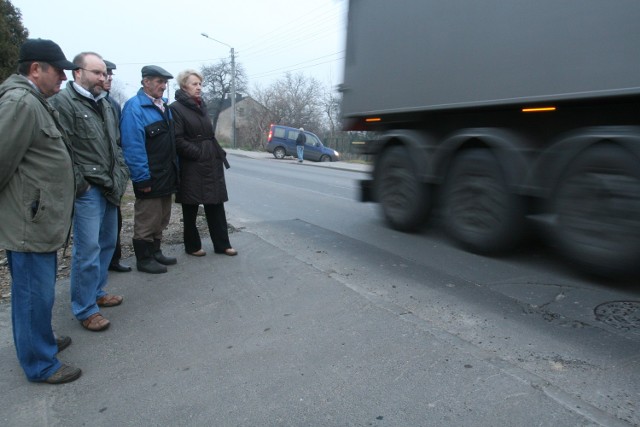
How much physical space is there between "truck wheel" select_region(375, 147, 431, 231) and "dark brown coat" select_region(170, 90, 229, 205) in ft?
7.68

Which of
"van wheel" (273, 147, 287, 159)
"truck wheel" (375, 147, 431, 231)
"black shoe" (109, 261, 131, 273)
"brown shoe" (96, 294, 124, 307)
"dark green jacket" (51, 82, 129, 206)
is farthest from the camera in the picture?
"van wheel" (273, 147, 287, 159)

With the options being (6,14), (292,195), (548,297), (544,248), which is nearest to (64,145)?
(548,297)

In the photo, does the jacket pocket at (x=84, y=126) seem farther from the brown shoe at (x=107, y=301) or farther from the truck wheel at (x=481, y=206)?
the truck wheel at (x=481, y=206)

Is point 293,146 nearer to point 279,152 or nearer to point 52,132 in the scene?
point 279,152

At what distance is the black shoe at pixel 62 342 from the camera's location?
3.29 meters

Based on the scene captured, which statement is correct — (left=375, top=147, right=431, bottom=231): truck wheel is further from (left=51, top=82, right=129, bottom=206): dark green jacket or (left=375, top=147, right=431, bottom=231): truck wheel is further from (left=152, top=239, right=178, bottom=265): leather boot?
(left=51, top=82, right=129, bottom=206): dark green jacket

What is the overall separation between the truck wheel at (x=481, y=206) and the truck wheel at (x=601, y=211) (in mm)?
558

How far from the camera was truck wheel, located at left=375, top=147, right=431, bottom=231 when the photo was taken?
6.03 metres

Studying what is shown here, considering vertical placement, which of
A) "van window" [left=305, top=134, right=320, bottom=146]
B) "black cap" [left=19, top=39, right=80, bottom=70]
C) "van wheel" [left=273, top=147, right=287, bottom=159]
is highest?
"black cap" [left=19, top=39, right=80, bottom=70]

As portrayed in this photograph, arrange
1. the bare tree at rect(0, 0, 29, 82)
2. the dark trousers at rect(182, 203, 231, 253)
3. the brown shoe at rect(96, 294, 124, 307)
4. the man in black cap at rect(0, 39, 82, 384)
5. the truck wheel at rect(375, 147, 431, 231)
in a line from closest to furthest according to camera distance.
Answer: the man in black cap at rect(0, 39, 82, 384) → the brown shoe at rect(96, 294, 124, 307) → the dark trousers at rect(182, 203, 231, 253) → the truck wheel at rect(375, 147, 431, 231) → the bare tree at rect(0, 0, 29, 82)

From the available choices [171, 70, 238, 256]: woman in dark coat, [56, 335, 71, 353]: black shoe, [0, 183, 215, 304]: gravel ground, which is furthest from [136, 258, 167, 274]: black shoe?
[56, 335, 71, 353]: black shoe

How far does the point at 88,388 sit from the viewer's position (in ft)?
9.42

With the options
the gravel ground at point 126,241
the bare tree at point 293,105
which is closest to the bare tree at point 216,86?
the bare tree at point 293,105

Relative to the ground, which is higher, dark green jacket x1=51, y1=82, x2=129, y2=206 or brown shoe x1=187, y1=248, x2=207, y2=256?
dark green jacket x1=51, y1=82, x2=129, y2=206
